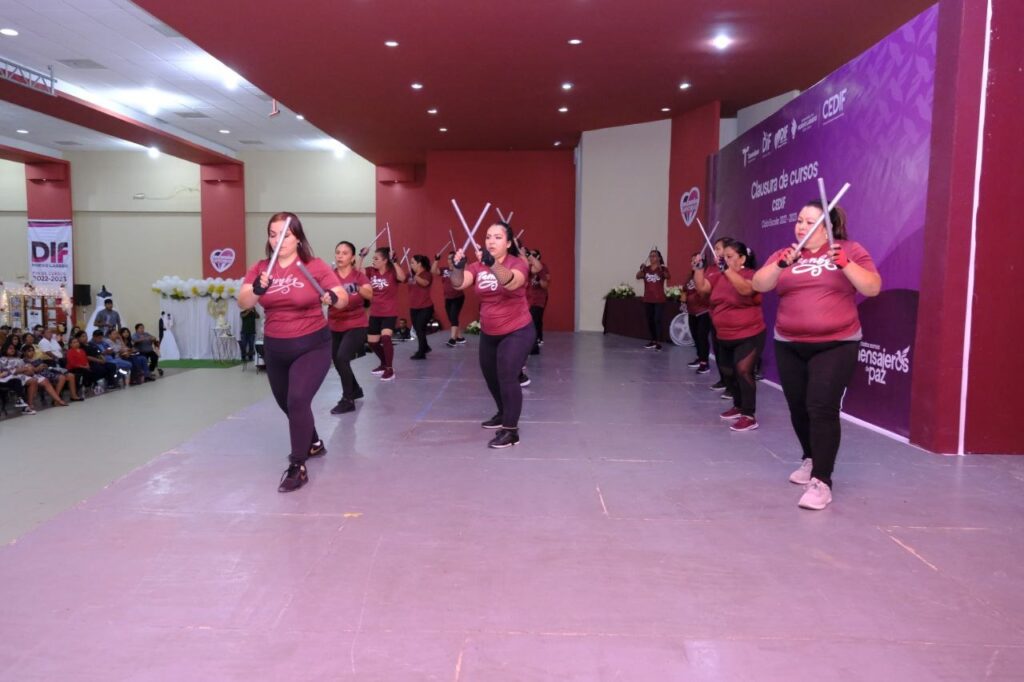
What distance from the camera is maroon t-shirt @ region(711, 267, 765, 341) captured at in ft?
16.6

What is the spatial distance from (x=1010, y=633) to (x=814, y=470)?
4.21 ft

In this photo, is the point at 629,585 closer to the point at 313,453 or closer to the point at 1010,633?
the point at 1010,633

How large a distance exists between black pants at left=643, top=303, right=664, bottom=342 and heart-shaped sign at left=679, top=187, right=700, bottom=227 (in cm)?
185

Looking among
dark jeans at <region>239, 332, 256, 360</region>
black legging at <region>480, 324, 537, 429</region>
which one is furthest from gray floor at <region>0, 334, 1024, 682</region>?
dark jeans at <region>239, 332, 256, 360</region>

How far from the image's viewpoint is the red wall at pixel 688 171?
11.2 m

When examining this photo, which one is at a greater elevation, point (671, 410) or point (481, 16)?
point (481, 16)

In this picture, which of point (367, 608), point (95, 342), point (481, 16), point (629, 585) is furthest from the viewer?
point (95, 342)

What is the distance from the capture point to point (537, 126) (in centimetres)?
1278

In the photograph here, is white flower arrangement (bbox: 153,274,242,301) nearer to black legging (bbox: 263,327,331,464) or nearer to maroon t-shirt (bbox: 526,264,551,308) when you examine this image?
maroon t-shirt (bbox: 526,264,551,308)

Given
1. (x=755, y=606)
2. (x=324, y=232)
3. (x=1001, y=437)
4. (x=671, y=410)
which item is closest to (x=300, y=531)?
(x=755, y=606)

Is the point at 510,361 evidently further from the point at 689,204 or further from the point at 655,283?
the point at 689,204

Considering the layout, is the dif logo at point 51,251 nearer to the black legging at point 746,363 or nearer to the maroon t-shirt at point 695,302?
the maroon t-shirt at point 695,302

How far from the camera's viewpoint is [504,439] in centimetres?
468

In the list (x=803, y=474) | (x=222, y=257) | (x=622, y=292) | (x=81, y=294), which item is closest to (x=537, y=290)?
(x=622, y=292)
